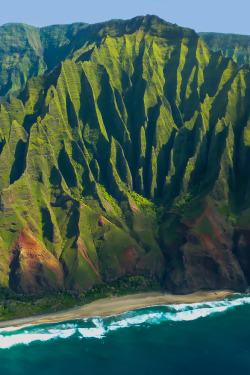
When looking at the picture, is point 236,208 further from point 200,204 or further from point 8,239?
point 8,239

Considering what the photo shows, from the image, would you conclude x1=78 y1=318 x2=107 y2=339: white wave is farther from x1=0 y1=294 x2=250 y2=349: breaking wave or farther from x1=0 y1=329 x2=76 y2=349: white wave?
x1=0 y1=329 x2=76 y2=349: white wave

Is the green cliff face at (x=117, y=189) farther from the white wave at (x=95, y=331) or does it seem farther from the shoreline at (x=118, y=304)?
the white wave at (x=95, y=331)

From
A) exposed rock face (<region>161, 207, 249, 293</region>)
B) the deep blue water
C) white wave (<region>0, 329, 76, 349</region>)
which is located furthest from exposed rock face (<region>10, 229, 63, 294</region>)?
exposed rock face (<region>161, 207, 249, 293</region>)

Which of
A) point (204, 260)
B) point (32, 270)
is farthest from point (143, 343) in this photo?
point (32, 270)

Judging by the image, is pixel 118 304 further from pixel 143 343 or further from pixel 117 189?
pixel 117 189

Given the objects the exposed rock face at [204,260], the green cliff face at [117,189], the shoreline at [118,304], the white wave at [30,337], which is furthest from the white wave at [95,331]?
the exposed rock face at [204,260]

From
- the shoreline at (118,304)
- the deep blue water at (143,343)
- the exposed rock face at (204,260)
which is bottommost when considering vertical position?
the deep blue water at (143,343)
